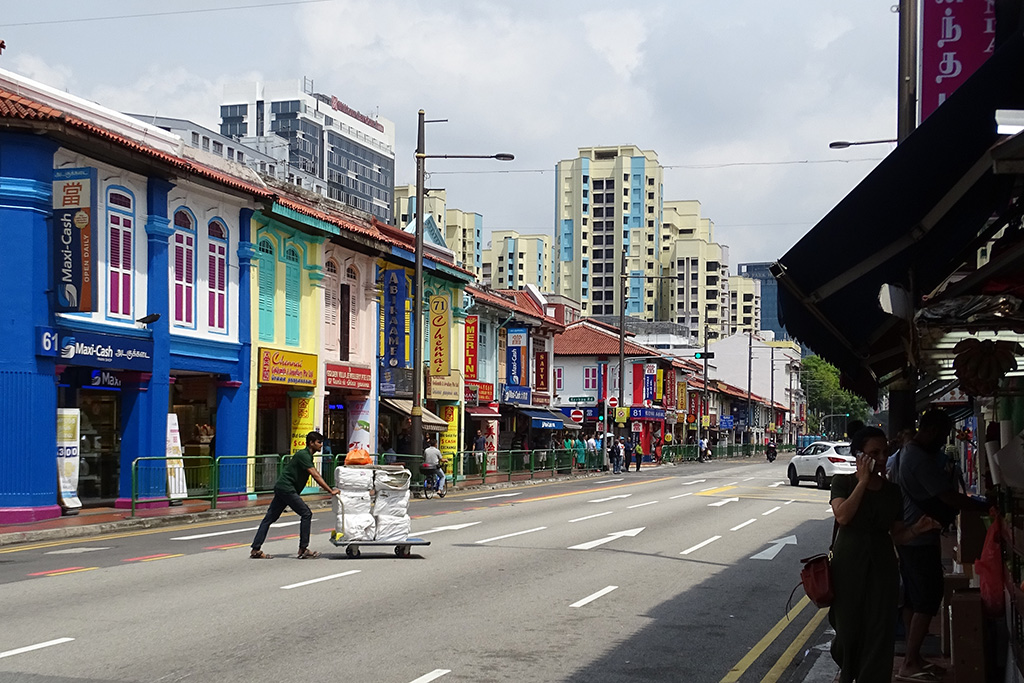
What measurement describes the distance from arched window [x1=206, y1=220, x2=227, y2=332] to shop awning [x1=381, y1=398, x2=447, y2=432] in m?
9.16

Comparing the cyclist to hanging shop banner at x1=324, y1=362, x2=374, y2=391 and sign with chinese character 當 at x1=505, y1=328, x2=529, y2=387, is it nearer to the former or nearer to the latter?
hanging shop banner at x1=324, y1=362, x2=374, y2=391

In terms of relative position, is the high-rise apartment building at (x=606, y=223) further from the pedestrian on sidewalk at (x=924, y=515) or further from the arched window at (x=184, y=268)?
the pedestrian on sidewalk at (x=924, y=515)

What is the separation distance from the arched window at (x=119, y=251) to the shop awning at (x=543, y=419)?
107 ft

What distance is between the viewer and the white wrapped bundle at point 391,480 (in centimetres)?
1689

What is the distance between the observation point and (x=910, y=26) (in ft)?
36.9

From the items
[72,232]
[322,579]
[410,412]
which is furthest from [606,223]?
[322,579]

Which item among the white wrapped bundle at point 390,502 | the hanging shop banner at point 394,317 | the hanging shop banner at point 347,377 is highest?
the hanging shop banner at point 394,317

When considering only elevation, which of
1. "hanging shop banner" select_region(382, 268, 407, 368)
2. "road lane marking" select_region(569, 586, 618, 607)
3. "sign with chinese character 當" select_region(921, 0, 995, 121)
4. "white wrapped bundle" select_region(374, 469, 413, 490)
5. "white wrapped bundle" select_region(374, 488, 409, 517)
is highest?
"sign with chinese character 當" select_region(921, 0, 995, 121)

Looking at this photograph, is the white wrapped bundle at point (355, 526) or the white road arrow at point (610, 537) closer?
the white wrapped bundle at point (355, 526)

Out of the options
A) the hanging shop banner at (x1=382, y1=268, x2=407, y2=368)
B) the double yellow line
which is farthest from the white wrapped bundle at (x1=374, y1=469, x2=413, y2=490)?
the hanging shop banner at (x1=382, y1=268, x2=407, y2=368)

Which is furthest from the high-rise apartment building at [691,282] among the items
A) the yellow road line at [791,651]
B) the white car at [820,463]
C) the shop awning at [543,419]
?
the yellow road line at [791,651]

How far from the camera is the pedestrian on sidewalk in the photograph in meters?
8.81

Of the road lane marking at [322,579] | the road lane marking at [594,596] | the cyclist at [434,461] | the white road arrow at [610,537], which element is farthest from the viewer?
the cyclist at [434,461]

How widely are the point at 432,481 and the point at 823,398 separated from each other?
136 m
